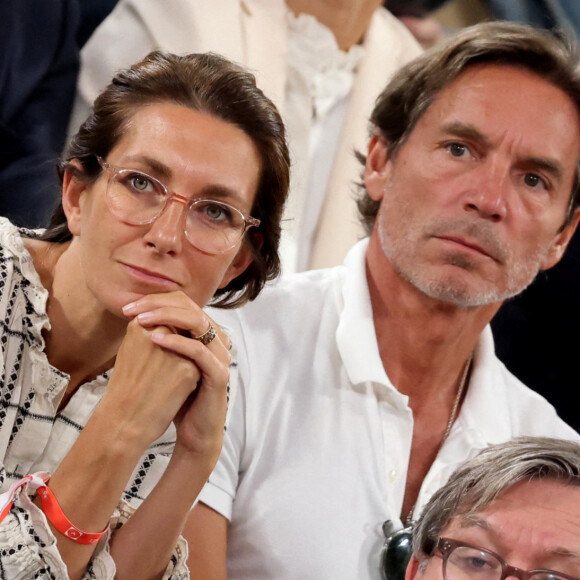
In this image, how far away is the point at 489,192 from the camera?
1.64m

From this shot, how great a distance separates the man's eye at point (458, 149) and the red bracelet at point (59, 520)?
906 millimetres

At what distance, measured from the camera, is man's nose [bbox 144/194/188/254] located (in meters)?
1.19

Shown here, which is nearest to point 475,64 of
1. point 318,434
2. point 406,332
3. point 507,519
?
point 406,332

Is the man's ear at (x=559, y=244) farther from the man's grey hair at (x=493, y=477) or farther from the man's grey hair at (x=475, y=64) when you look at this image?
the man's grey hair at (x=493, y=477)

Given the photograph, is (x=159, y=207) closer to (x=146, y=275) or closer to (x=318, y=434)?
(x=146, y=275)

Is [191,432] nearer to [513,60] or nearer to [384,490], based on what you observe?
[384,490]

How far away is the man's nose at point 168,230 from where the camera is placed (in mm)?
1190

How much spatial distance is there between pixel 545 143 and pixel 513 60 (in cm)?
17

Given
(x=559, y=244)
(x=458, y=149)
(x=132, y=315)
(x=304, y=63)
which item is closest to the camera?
(x=132, y=315)

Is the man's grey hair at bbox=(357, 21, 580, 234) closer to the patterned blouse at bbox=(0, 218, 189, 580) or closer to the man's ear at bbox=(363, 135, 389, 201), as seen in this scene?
the man's ear at bbox=(363, 135, 389, 201)

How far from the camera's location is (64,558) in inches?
42.3

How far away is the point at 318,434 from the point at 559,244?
0.59 metres

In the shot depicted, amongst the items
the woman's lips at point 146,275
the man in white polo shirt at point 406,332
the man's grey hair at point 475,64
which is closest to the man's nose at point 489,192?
the man in white polo shirt at point 406,332

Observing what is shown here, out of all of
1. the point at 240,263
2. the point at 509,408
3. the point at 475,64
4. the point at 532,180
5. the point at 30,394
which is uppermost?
the point at 475,64
